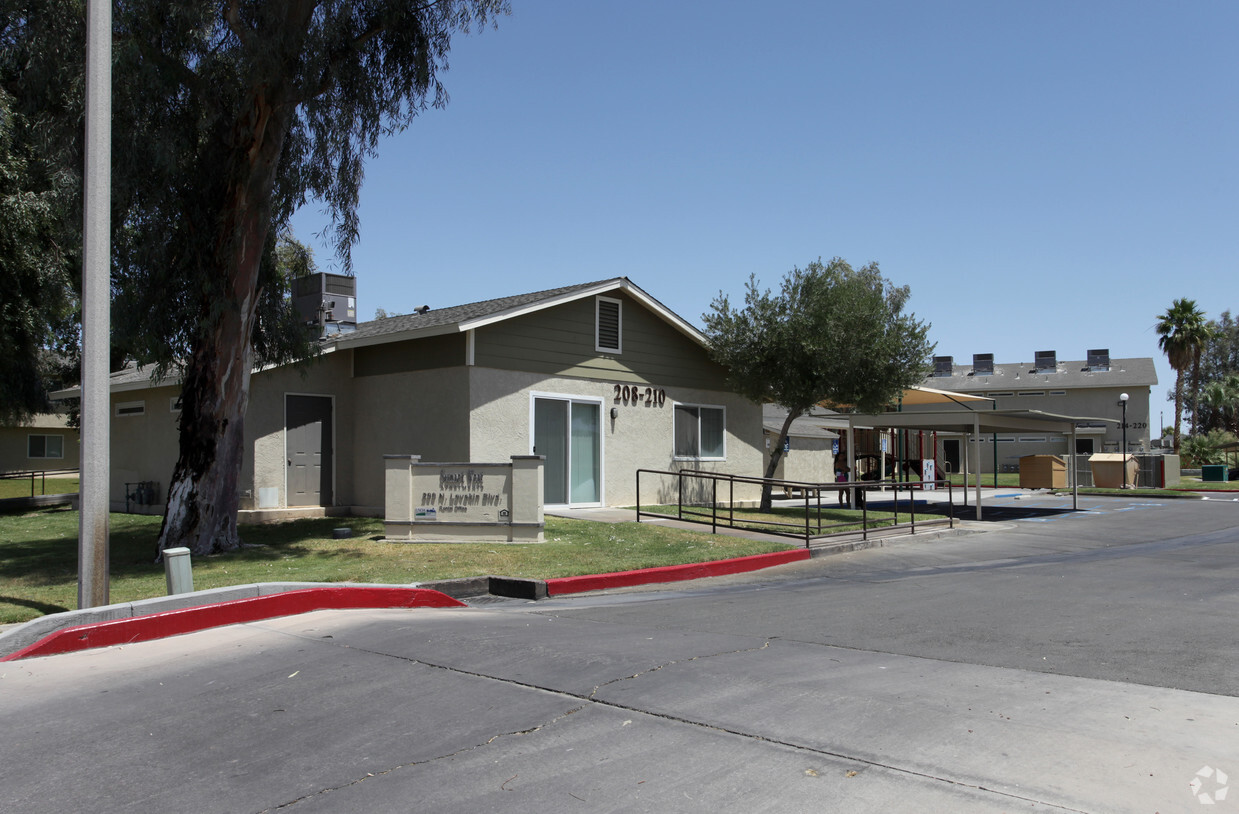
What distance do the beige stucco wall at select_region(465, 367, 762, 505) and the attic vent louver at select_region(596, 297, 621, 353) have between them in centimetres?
80

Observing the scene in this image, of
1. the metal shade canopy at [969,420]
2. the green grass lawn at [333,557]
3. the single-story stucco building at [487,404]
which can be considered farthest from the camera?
the metal shade canopy at [969,420]

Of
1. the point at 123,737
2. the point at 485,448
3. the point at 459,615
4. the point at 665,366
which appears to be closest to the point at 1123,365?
the point at 665,366

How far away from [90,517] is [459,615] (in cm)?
349

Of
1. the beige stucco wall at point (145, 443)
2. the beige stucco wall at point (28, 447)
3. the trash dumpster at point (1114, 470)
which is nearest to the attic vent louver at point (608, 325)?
the beige stucco wall at point (145, 443)

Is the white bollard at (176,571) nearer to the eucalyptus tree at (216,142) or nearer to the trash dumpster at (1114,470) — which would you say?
the eucalyptus tree at (216,142)

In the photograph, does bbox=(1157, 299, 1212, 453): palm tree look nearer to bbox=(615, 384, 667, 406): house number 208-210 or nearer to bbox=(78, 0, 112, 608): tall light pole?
bbox=(615, 384, 667, 406): house number 208-210

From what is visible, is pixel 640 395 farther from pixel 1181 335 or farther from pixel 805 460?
pixel 1181 335

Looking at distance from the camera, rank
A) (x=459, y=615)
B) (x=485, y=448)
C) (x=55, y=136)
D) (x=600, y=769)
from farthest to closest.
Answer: (x=485, y=448), (x=55, y=136), (x=459, y=615), (x=600, y=769)

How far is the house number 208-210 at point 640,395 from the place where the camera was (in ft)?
63.6

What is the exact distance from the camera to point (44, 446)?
44375mm

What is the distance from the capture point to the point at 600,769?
4602mm

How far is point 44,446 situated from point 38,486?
7169mm

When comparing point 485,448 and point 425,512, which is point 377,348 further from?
point 425,512

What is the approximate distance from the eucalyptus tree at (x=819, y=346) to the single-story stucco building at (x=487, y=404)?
1.44 meters
